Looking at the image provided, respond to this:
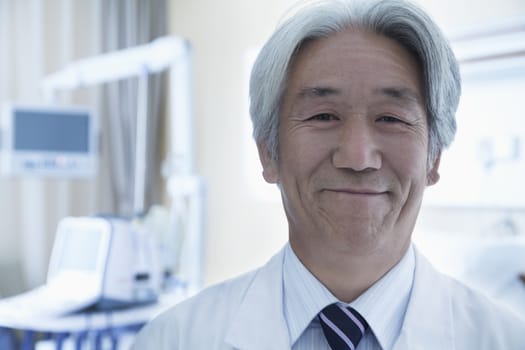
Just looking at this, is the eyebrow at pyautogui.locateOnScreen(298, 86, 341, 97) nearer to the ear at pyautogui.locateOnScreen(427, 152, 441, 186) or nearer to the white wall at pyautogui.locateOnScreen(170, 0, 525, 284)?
the ear at pyautogui.locateOnScreen(427, 152, 441, 186)

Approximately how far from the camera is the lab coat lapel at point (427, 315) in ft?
2.47

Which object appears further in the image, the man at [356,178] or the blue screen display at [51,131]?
the blue screen display at [51,131]

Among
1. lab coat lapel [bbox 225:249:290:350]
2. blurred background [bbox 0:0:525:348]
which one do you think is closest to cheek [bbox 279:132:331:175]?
lab coat lapel [bbox 225:249:290:350]

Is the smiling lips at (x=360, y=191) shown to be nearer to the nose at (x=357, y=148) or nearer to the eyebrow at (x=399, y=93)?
the nose at (x=357, y=148)

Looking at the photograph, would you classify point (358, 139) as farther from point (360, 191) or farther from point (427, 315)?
point (427, 315)

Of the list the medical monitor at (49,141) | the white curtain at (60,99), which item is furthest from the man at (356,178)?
the medical monitor at (49,141)

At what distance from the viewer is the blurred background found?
3.79 ft

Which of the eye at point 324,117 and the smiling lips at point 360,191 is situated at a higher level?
the eye at point 324,117

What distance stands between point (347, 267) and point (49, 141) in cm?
83

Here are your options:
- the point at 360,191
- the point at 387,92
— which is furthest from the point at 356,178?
the point at 387,92

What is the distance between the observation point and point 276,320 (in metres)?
0.81

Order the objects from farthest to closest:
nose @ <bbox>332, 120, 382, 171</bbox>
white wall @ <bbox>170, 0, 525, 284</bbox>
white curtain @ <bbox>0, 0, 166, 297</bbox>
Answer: white wall @ <bbox>170, 0, 525, 284</bbox>, white curtain @ <bbox>0, 0, 166, 297</bbox>, nose @ <bbox>332, 120, 382, 171</bbox>

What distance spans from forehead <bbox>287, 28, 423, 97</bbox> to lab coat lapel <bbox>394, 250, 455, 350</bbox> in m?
0.31

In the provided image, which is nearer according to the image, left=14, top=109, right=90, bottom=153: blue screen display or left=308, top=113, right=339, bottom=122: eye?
left=308, top=113, right=339, bottom=122: eye
